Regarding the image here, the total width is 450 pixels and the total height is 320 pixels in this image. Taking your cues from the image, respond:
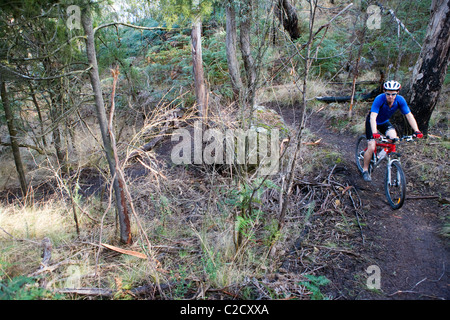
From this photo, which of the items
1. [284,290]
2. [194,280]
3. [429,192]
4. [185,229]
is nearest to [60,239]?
[185,229]

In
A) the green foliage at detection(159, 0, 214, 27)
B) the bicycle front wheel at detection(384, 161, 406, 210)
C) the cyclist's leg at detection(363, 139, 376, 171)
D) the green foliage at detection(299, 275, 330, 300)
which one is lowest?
the green foliage at detection(299, 275, 330, 300)

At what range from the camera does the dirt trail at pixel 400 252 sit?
10.4 feet

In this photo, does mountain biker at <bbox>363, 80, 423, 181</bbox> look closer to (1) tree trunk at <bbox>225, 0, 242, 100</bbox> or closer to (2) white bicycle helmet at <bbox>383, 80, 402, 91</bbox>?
(2) white bicycle helmet at <bbox>383, 80, 402, 91</bbox>

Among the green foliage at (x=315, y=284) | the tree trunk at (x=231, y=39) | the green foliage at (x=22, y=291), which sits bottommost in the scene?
the green foliage at (x=315, y=284)

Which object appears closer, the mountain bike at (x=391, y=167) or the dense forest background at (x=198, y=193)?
the dense forest background at (x=198, y=193)

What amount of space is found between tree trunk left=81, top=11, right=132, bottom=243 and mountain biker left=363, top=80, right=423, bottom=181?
4372 millimetres

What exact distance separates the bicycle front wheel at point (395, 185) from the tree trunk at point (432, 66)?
94.5 inches

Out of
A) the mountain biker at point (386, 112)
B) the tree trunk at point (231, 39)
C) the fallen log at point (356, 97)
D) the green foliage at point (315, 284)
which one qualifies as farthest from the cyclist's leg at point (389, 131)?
the fallen log at point (356, 97)

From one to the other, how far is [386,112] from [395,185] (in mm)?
1364

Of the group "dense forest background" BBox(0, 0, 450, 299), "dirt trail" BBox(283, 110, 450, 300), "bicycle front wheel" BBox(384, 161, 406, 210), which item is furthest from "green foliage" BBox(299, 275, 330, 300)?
"bicycle front wheel" BBox(384, 161, 406, 210)

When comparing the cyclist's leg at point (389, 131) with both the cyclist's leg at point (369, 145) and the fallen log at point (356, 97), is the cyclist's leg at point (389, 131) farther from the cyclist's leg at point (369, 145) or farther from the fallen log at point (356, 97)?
the fallen log at point (356, 97)

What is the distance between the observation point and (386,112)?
16.2 ft

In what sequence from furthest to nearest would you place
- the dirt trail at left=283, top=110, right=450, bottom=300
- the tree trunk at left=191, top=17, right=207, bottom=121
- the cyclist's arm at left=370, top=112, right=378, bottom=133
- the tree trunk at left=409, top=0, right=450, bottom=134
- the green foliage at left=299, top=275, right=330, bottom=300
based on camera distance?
the tree trunk at left=191, top=17, right=207, bottom=121 → the tree trunk at left=409, top=0, right=450, bottom=134 → the cyclist's arm at left=370, top=112, right=378, bottom=133 → the dirt trail at left=283, top=110, right=450, bottom=300 → the green foliage at left=299, top=275, right=330, bottom=300

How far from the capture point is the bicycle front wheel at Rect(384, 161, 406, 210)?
14.5 feet
